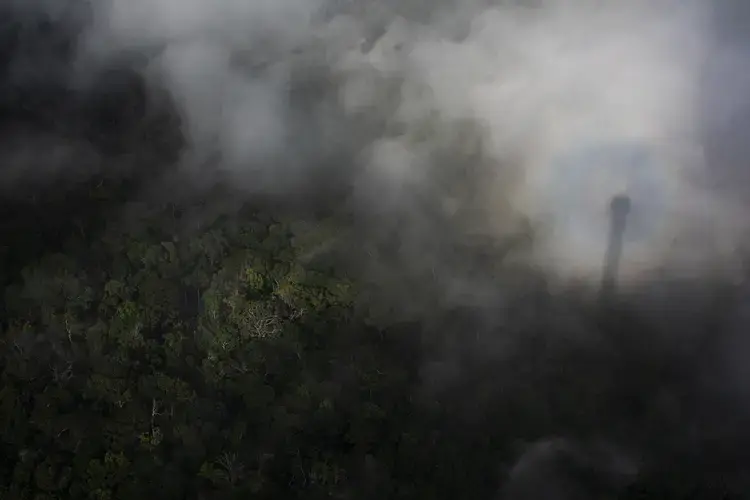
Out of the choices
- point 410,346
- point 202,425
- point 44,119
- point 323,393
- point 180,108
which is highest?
point 180,108

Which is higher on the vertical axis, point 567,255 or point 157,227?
point 567,255

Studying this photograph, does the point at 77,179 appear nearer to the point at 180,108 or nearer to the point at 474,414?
the point at 180,108

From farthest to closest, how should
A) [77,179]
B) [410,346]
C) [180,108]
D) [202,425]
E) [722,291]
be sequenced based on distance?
1. [180,108]
2. [77,179]
3. [722,291]
4. [410,346]
5. [202,425]

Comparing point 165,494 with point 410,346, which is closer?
point 165,494

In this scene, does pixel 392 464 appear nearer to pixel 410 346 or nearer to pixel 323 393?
pixel 323 393

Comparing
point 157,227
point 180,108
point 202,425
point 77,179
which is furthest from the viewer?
point 180,108

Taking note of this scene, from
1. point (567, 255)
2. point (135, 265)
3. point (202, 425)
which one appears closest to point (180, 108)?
point (135, 265)

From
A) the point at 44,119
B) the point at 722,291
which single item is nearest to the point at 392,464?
the point at 722,291
